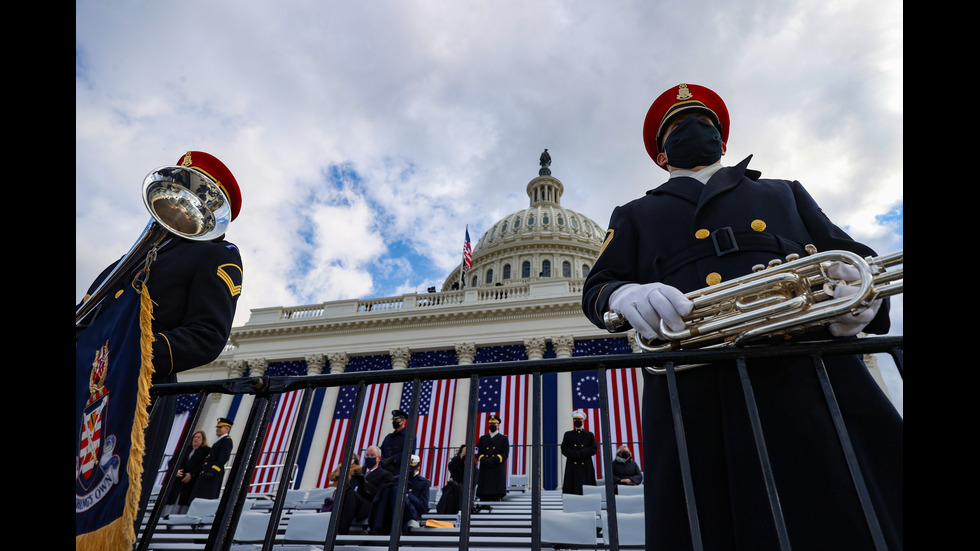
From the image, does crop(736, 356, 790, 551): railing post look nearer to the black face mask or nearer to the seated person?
the black face mask

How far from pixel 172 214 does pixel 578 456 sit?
32.3ft

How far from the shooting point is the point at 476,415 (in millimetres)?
2119

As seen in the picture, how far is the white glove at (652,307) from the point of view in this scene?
5.96 ft

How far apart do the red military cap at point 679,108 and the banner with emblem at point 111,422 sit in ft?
8.82

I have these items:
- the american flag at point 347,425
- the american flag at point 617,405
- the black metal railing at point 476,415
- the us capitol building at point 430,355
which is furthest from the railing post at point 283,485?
the american flag at point 347,425

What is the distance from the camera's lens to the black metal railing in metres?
1.64

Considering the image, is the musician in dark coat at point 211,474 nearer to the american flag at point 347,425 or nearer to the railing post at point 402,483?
the railing post at point 402,483

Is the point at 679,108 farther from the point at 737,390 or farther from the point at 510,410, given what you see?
the point at 510,410

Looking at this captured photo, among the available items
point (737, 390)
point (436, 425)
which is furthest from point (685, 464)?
point (436, 425)

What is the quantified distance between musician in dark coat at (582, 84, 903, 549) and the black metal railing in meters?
0.10

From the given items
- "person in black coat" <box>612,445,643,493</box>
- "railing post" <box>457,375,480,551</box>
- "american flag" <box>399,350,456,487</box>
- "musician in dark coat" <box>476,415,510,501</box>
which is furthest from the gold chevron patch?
"american flag" <box>399,350,456,487</box>

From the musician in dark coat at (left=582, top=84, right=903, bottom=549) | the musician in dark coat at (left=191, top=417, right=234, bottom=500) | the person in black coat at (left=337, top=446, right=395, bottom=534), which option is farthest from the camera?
the musician in dark coat at (left=191, top=417, right=234, bottom=500)
